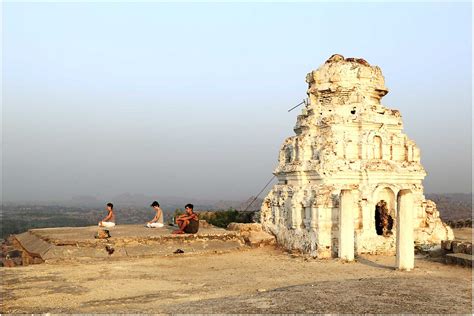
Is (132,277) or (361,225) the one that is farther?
(361,225)

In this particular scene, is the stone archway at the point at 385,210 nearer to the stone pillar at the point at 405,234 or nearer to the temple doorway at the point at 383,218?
the temple doorway at the point at 383,218

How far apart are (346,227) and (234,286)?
4.49 meters

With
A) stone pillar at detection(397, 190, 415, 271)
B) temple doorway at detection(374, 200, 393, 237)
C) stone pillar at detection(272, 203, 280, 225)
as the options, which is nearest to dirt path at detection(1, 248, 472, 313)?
stone pillar at detection(397, 190, 415, 271)

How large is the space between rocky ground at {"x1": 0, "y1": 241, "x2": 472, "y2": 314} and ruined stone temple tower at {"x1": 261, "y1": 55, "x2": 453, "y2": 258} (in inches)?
45.2

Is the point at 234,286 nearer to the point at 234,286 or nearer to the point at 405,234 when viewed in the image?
the point at 234,286

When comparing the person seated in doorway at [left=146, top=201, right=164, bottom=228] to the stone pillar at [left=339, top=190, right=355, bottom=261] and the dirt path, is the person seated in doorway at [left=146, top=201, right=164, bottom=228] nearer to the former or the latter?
the dirt path

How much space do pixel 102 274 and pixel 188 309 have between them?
4.73 meters

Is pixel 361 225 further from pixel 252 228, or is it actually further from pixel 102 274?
pixel 102 274

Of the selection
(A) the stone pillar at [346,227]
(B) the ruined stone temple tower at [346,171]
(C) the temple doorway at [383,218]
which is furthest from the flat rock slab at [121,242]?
(C) the temple doorway at [383,218]

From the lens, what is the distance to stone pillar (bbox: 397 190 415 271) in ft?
38.7

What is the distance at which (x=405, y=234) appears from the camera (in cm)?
1189

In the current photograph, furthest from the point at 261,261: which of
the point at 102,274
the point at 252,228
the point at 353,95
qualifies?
the point at 353,95

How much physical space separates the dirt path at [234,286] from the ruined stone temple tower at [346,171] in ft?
3.86

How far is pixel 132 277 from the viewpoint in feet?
35.5
